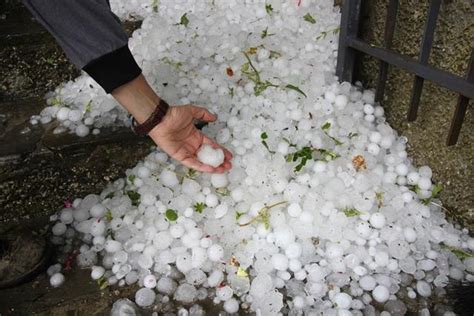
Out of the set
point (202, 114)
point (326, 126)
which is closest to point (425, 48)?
point (326, 126)

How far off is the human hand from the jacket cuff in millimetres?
219

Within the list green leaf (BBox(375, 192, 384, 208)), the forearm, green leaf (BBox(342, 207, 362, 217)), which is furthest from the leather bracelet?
green leaf (BBox(375, 192, 384, 208))

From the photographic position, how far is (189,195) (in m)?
1.58

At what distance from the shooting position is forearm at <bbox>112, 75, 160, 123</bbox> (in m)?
1.28

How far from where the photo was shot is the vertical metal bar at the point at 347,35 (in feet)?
5.77

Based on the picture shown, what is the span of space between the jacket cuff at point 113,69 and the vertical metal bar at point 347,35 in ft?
3.24

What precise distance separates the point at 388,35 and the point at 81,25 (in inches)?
43.8

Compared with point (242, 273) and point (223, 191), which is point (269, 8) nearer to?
point (223, 191)

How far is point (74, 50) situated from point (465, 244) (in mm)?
1410

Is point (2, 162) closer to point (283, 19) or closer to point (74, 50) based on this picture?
point (74, 50)

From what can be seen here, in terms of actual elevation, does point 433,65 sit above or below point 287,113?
above

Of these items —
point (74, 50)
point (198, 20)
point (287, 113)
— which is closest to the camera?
point (74, 50)

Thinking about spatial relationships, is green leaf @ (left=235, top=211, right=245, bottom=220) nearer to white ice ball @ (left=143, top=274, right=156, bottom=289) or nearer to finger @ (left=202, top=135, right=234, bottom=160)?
finger @ (left=202, top=135, right=234, bottom=160)

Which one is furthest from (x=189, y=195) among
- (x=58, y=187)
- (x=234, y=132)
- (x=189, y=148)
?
(x=58, y=187)
